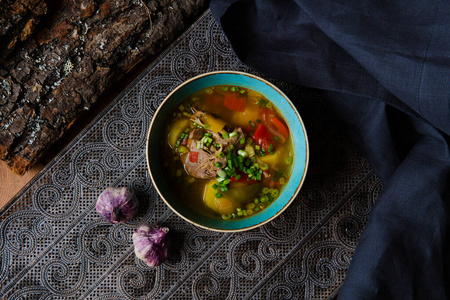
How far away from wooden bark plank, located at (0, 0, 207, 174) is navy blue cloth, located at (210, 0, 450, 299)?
0.38 metres

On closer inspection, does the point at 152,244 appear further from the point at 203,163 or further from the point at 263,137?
the point at 263,137

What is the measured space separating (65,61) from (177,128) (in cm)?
65

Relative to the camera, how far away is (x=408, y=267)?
1.96 m

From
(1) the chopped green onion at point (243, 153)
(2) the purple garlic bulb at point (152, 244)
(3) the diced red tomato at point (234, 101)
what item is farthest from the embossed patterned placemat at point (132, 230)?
(1) the chopped green onion at point (243, 153)

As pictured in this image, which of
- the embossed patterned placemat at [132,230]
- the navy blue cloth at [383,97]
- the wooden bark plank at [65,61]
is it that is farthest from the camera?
the embossed patterned placemat at [132,230]

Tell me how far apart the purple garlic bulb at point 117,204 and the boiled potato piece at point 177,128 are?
36 centimetres

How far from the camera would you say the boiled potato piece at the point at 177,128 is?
6.91ft

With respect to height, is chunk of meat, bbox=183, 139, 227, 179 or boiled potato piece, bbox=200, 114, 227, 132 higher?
boiled potato piece, bbox=200, 114, 227, 132

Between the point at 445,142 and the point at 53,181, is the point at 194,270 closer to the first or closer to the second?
the point at 53,181

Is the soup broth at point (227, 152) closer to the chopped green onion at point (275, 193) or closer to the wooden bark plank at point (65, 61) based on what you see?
the chopped green onion at point (275, 193)

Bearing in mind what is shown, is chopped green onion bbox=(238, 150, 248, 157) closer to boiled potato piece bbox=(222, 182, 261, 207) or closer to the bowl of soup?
the bowl of soup

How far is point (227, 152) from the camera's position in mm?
2088

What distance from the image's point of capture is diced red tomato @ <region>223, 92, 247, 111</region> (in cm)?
213

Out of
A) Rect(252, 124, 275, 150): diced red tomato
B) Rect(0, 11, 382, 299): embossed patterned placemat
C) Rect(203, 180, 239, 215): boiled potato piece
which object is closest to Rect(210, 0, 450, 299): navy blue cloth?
Rect(0, 11, 382, 299): embossed patterned placemat
